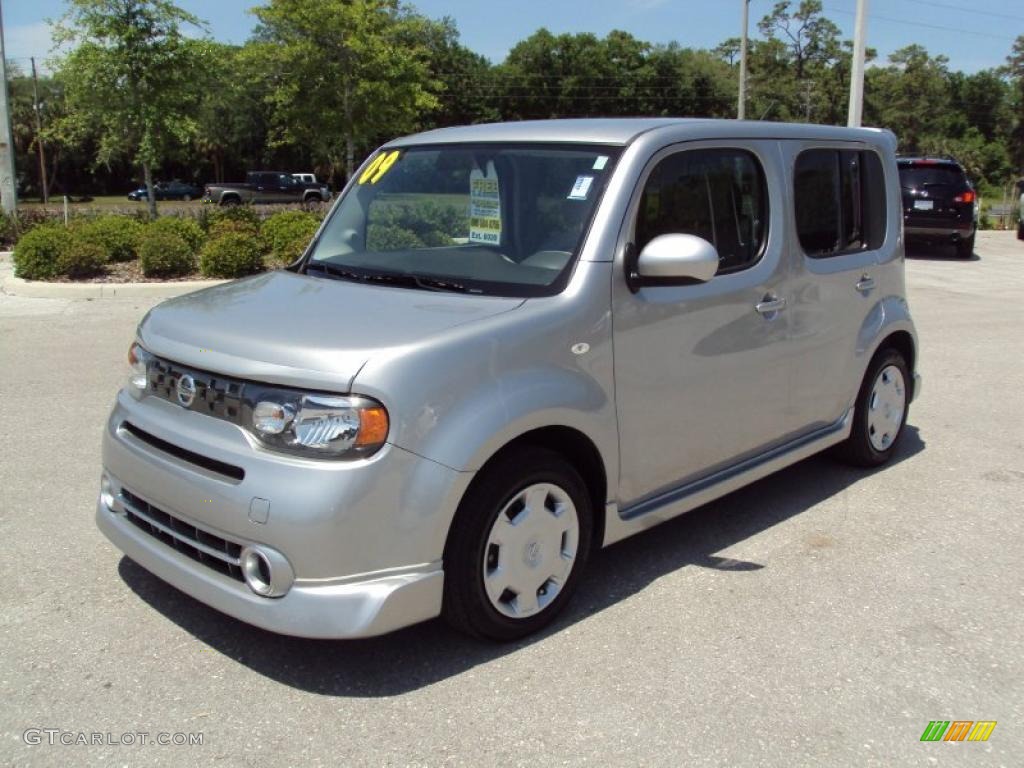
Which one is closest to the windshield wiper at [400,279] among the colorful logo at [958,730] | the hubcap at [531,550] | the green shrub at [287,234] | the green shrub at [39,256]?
the hubcap at [531,550]

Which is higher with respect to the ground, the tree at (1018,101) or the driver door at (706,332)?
the tree at (1018,101)

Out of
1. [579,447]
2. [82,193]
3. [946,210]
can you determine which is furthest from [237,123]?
[579,447]

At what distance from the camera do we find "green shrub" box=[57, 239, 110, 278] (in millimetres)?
12086

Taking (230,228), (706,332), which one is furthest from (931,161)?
A: (706,332)

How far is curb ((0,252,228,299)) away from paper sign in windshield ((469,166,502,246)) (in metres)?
8.12

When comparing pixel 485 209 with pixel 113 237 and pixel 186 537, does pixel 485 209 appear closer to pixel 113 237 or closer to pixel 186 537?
pixel 186 537

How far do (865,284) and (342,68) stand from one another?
2046 centimetres

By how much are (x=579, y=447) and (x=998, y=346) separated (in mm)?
7662

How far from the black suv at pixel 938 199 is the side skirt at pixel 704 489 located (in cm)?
1465

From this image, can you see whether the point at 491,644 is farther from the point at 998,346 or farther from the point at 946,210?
the point at 946,210

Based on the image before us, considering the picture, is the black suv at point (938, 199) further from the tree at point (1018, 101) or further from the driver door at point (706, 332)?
the tree at point (1018, 101)

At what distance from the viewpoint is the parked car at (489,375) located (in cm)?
293

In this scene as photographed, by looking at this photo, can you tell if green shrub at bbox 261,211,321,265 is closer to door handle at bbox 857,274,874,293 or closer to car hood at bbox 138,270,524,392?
door handle at bbox 857,274,874,293

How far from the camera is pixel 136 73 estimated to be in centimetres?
1602
